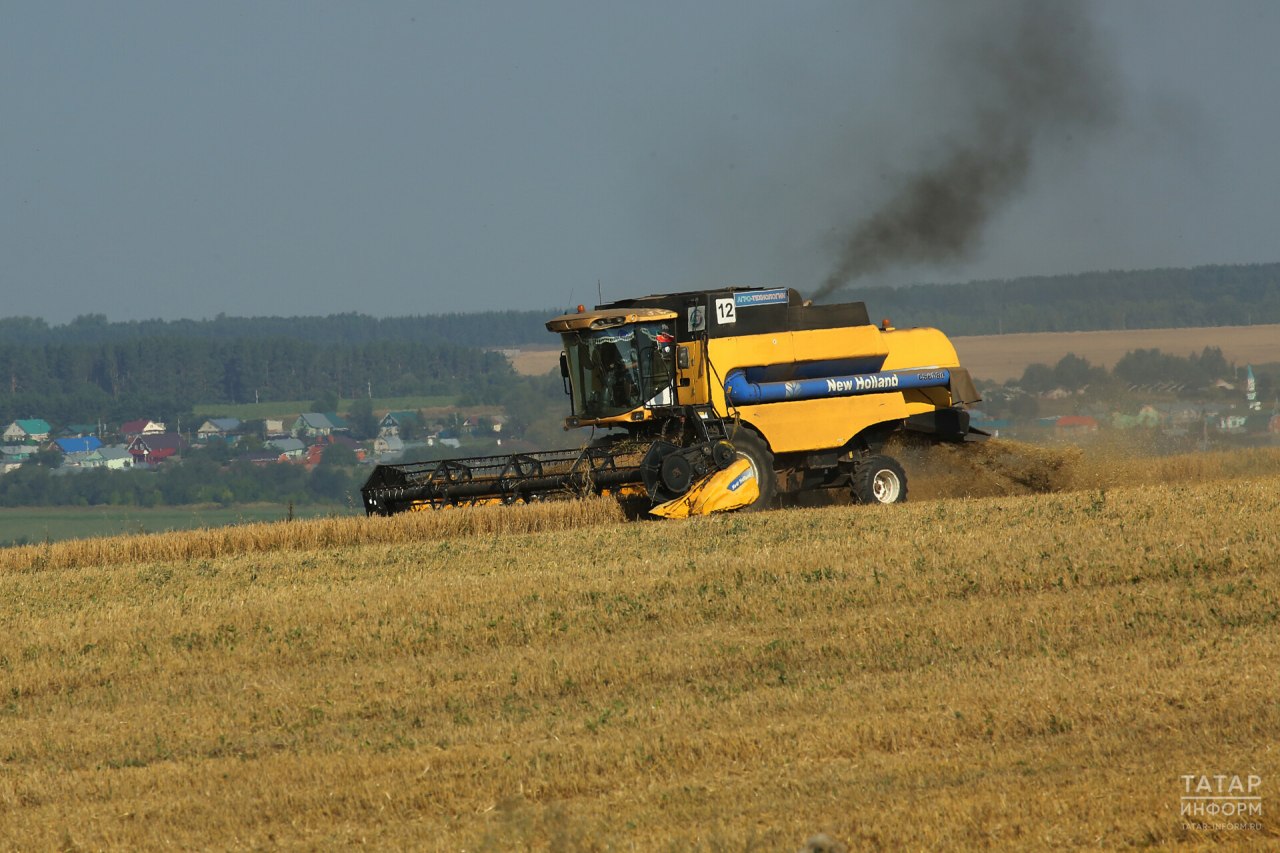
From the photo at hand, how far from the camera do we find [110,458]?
77.4 meters

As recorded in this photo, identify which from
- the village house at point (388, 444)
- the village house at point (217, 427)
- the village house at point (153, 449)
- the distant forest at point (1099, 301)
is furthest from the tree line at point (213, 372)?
the distant forest at point (1099, 301)

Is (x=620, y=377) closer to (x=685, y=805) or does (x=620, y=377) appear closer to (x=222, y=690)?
(x=222, y=690)

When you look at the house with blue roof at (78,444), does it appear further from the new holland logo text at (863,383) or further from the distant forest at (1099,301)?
the new holland logo text at (863,383)

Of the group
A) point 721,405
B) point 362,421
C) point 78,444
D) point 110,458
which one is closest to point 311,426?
point 362,421

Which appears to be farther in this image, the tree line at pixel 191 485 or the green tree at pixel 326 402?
the green tree at pixel 326 402

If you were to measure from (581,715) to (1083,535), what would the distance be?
5.95 meters

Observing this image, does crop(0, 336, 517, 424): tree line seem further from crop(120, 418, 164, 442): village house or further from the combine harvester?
the combine harvester

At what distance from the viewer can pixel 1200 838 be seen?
4434mm

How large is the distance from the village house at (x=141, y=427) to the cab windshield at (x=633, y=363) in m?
83.0

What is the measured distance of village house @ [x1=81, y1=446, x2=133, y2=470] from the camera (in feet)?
249

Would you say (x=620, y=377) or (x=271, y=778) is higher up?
(x=620, y=377)

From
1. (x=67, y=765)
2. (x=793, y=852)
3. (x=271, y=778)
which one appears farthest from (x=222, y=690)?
(x=793, y=852)

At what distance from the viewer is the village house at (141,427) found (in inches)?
3688

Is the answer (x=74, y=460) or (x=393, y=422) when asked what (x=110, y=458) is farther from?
(x=393, y=422)
